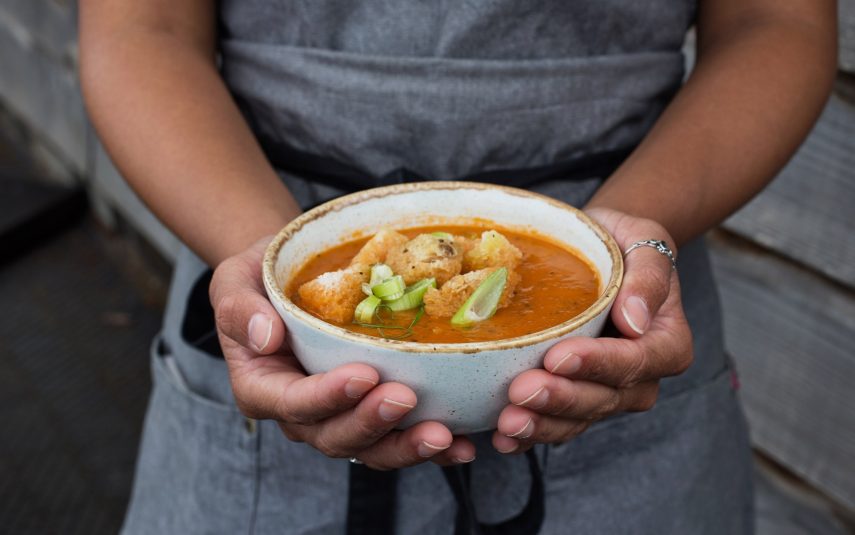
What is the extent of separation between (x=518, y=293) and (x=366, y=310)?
0.22m

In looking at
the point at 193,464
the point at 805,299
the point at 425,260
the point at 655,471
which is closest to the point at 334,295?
the point at 425,260

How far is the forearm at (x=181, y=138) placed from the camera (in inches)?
57.2

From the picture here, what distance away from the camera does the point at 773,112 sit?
1.57m

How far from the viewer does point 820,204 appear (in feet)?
7.98

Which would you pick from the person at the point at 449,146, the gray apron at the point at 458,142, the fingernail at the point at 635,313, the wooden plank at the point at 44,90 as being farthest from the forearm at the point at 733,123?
the wooden plank at the point at 44,90

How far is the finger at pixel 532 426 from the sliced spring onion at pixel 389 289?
217 mm

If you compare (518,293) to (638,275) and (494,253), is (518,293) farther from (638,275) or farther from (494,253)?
(638,275)

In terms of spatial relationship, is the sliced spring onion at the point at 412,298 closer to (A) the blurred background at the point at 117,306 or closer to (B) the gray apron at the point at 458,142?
(B) the gray apron at the point at 458,142

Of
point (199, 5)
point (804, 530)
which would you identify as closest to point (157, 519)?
point (199, 5)

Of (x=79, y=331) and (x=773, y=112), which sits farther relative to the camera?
(x=79, y=331)

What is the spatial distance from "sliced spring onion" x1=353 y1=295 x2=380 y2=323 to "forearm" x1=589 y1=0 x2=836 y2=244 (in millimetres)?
461

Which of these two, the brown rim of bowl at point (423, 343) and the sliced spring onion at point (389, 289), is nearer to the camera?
the brown rim of bowl at point (423, 343)

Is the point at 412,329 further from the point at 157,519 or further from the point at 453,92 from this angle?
the point at 157,519

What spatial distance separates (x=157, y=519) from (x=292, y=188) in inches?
27.4
